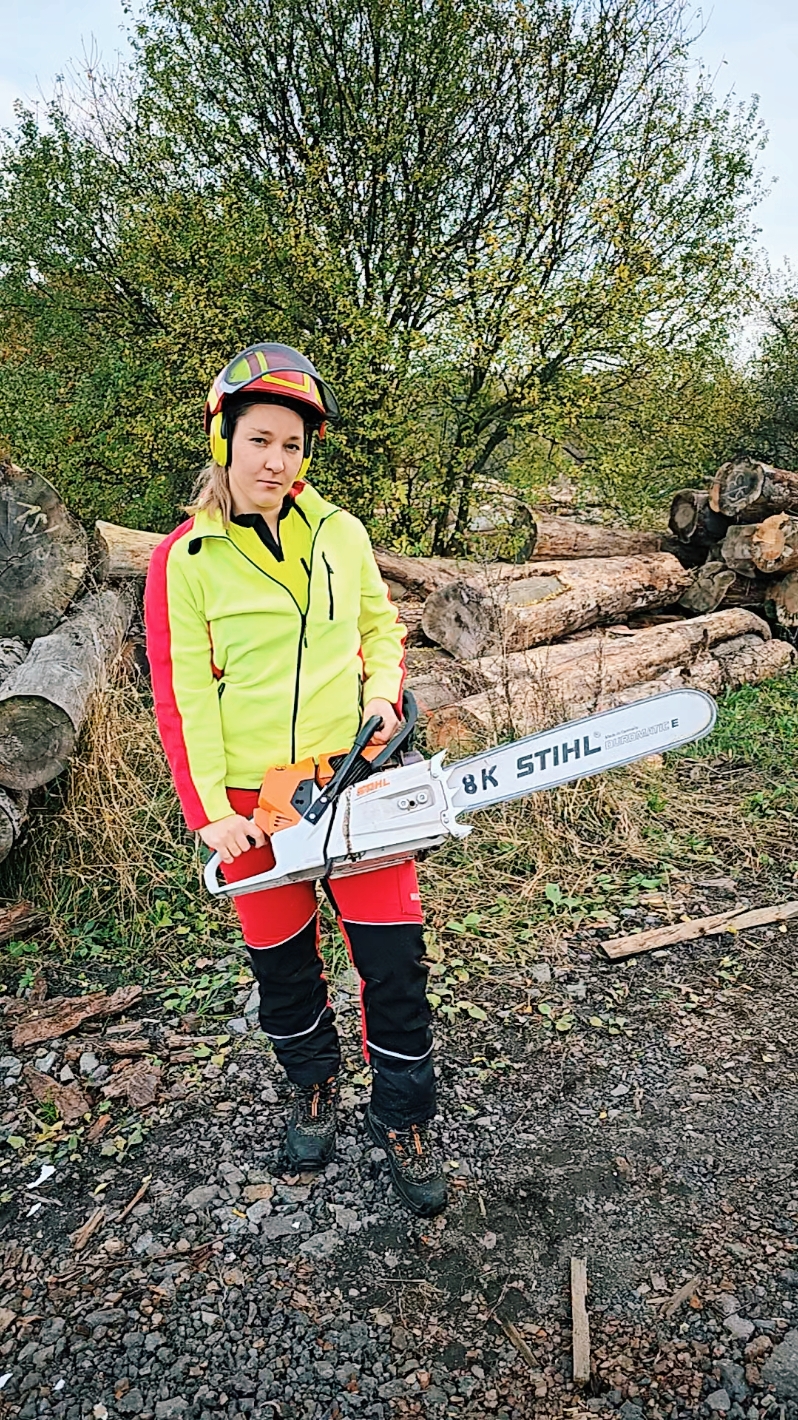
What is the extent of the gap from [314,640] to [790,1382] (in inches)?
66.8

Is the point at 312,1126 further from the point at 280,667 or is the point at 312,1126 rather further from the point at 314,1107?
the point at 280,667

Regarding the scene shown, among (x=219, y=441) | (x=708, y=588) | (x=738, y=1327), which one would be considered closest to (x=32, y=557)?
(x=219, y=441)

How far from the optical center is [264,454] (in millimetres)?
1898

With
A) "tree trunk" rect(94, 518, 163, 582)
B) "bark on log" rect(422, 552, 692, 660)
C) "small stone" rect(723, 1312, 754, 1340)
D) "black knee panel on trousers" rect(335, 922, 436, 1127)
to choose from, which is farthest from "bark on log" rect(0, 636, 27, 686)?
"small stone" rect(723, 1312, 754, 1340)

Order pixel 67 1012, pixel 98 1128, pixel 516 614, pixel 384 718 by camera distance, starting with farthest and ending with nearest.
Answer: pixel 516 614 → pixel 67 1012 → pixel 98 1128 → pixel 384 718

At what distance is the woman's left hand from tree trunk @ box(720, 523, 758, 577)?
5.11 meters

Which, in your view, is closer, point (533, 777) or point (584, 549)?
point (533, 777)

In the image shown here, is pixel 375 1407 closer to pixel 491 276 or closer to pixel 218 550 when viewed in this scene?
pixel 218 550

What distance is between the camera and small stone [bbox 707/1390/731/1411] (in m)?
1.77

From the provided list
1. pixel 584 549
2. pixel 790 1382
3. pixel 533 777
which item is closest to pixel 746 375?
pixel 584 549

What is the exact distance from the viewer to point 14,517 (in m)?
4.39

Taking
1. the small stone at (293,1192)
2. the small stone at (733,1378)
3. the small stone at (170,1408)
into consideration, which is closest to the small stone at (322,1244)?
the small stone at (293,1192)

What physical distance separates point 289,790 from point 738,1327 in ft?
4.60

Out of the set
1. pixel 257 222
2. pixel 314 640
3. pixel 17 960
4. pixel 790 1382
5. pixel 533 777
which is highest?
pixel 257 222
